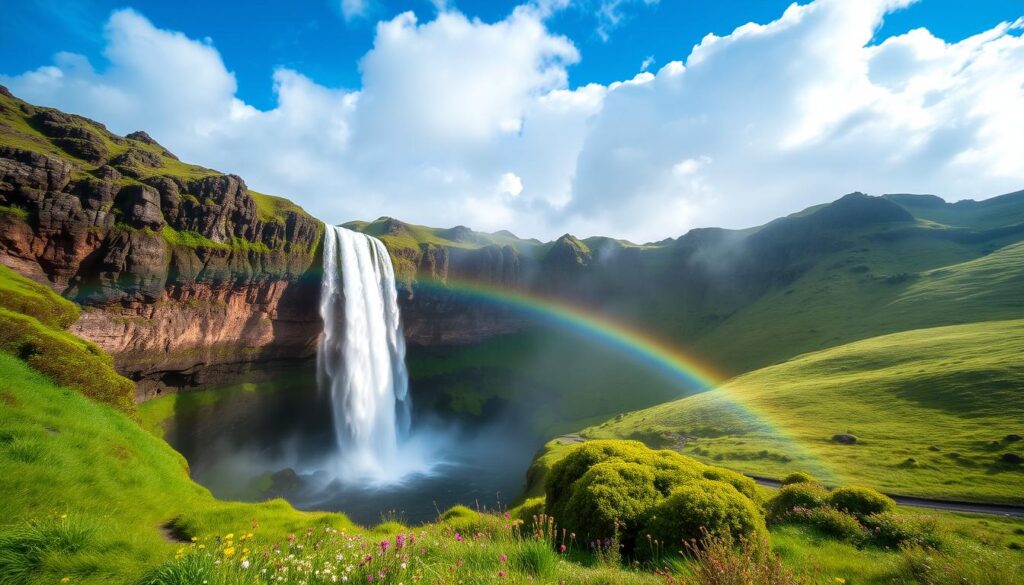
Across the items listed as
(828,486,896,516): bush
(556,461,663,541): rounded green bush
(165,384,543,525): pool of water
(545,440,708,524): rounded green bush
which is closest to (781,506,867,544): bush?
(828,486,896,516): bush

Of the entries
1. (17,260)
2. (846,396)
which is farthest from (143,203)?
(846,396)

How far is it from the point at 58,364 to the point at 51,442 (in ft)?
23.1

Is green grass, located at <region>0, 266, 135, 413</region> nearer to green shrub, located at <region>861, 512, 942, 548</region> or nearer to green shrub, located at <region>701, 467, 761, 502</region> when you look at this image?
green shrub, located at <region>701, 467, 761, 502</region>

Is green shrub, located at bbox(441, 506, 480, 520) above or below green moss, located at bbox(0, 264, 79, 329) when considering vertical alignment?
below

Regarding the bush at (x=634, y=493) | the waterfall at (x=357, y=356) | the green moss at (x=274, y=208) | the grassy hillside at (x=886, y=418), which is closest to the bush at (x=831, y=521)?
the bush at (x=634, y=493)

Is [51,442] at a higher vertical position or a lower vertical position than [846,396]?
higher

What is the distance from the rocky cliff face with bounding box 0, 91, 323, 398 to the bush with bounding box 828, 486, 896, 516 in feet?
223

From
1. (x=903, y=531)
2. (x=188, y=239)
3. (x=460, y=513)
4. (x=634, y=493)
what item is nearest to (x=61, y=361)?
(x=460, y=513)

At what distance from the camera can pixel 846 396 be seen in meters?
48.7

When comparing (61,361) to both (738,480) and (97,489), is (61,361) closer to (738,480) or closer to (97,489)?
(97,489)

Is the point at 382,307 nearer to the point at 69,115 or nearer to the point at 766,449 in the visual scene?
the point at 766,449

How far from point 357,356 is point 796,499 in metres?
61.7

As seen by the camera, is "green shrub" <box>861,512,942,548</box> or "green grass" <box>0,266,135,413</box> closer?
"green shrub" <box>861,512,942,548</box>

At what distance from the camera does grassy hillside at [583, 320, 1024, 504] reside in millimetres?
30953
